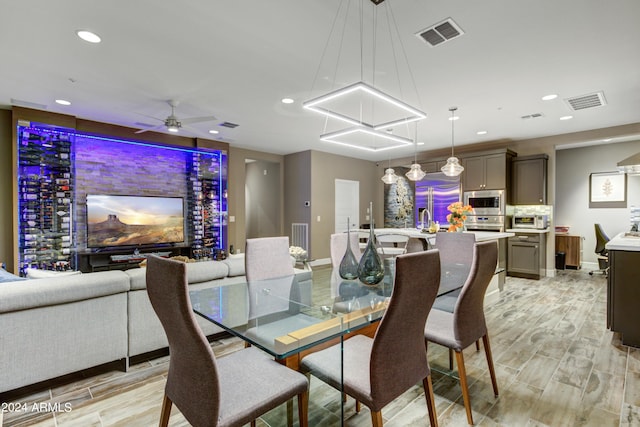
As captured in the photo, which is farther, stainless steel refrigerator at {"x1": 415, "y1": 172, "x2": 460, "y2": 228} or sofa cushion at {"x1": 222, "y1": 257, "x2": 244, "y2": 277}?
stainless steel refrigerator at {"x1": 415, "y1": 172, "x2": 460, "y2": 228}

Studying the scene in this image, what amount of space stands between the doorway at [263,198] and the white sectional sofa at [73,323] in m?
5.18

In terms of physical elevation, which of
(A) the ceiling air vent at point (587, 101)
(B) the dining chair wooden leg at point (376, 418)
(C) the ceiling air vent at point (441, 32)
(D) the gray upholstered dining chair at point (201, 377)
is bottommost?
(B) the dining chair wooden leg at point (376, 418)

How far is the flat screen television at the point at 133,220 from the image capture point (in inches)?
203

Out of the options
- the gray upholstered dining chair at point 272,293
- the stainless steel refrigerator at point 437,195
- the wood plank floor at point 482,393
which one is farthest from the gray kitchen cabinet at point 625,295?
the stainless steel refrigerator at point 437,195

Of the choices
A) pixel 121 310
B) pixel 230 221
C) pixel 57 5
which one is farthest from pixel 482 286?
pixel 230 221

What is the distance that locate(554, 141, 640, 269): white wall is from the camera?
6.16m

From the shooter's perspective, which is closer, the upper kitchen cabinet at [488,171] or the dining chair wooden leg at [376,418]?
the dining chair wooden leg at [376,418]

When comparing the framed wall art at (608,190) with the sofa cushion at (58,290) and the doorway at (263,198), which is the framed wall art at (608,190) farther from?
the sofa cushion at (58,290)

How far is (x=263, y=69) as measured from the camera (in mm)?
3156

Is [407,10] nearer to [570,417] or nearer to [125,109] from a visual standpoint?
[570,417]

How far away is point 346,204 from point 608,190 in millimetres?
5416

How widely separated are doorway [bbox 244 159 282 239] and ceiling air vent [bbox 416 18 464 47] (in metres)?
5.53

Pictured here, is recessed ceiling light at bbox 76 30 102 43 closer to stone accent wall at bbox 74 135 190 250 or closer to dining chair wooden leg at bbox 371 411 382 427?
stone accent wall at bbox 74 135 190 250

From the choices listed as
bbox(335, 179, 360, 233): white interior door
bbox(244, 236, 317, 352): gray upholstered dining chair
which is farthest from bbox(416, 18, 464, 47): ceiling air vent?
bbox(335, 179, 360, 233): white interior door
